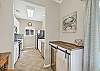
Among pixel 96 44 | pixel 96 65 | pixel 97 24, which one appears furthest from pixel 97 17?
pixel 96 65

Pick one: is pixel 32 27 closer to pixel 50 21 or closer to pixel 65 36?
pixel 50 21

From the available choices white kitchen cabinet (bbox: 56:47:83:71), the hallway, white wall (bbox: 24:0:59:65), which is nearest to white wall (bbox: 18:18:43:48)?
the hallway

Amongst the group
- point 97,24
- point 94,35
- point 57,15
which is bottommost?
point 94,35

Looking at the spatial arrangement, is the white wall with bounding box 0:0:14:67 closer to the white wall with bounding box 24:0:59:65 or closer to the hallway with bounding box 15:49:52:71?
the hallway with bounding box 15:49:52:71

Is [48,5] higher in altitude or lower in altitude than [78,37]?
higher

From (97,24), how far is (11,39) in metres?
2.84

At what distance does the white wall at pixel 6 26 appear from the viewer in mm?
4105

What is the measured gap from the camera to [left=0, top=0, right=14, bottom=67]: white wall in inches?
162

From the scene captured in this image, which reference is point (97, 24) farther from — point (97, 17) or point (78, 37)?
point (78, 37)

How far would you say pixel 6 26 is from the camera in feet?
13.7

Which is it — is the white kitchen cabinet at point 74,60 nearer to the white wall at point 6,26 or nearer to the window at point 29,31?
the white wall at point 6,26

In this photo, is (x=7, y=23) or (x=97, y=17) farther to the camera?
(x=7, y=23)

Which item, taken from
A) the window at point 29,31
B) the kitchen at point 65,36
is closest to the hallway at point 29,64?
the kitchen at point 65,36

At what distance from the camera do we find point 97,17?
2.49m
